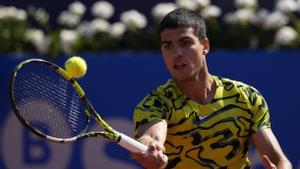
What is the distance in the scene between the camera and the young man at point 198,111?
4777 millimetres

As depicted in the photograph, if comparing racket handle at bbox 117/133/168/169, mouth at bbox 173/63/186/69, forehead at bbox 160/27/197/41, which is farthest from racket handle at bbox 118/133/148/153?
forehead at bbox 160/27/197/41

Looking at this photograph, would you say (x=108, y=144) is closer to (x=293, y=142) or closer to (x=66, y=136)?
(x=293, y=142)

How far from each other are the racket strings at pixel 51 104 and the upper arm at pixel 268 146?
0.97m

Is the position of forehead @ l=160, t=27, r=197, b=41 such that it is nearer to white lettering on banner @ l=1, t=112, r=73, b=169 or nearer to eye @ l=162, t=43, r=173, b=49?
eye @ l=162, t=43, r=173, b=49

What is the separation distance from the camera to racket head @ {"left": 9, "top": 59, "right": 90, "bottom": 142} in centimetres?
503

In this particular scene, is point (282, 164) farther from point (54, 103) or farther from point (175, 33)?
point (54, 103)

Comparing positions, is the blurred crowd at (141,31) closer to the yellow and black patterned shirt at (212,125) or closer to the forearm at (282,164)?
the yellow and black patterned shirt at (212,125)

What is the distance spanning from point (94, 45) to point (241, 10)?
1.43 meters

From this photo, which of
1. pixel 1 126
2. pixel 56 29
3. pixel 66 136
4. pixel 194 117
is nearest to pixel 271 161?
pixel 194 117

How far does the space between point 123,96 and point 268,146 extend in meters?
3.27

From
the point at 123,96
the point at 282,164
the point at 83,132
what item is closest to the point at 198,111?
the point at 282,164

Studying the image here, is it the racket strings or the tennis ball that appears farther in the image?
the racket strings

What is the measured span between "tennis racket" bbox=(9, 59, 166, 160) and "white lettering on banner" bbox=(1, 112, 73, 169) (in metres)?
2.32

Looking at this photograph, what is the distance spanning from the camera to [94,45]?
28.2 ft
